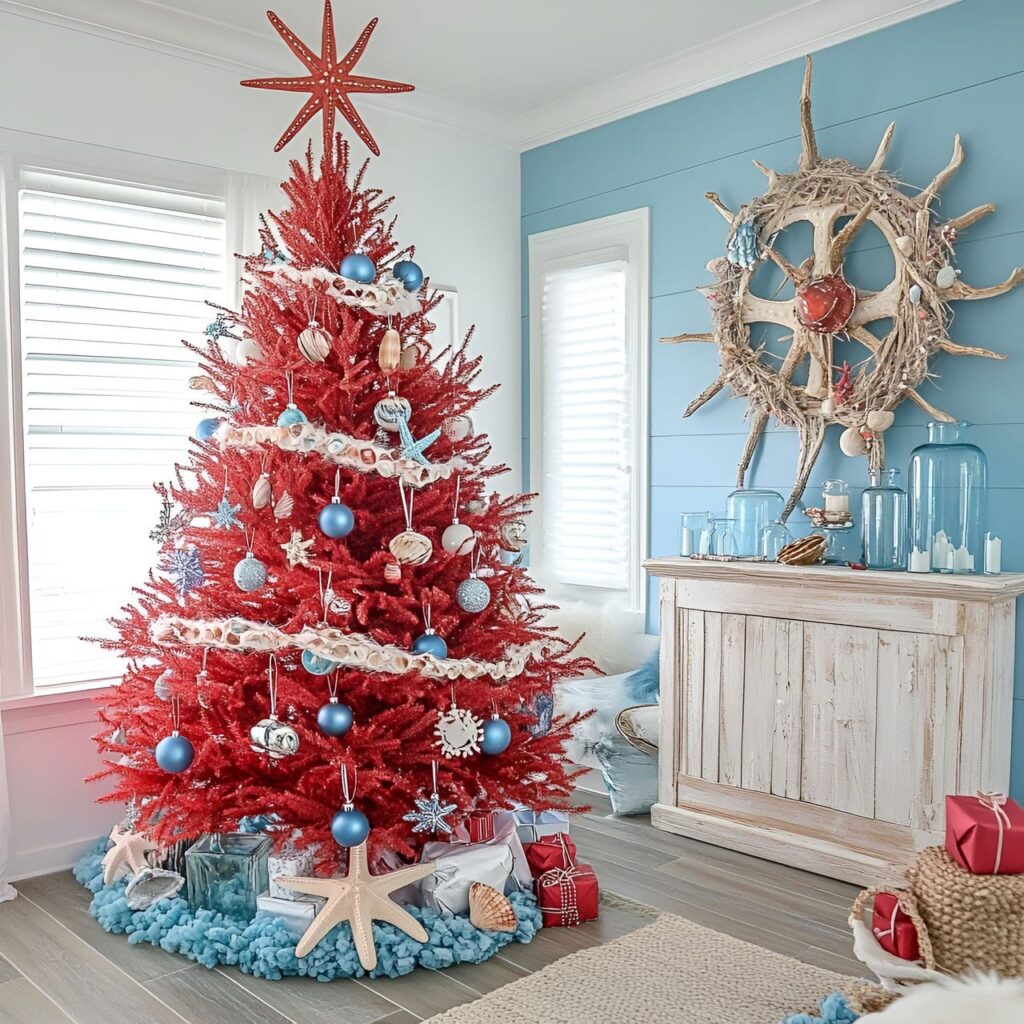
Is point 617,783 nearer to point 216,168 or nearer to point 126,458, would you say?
point 126,458

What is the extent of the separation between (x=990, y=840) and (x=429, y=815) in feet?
3.82

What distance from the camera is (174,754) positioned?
2.29 meters

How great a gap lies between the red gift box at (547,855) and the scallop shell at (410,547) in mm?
876

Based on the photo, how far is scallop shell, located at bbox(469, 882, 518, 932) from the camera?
2.38m

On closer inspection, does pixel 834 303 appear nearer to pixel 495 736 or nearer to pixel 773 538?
→ pixel 773 538

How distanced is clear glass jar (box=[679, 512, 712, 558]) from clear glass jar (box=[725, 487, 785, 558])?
93mm

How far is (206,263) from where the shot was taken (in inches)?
127

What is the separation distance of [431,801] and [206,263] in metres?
1.89

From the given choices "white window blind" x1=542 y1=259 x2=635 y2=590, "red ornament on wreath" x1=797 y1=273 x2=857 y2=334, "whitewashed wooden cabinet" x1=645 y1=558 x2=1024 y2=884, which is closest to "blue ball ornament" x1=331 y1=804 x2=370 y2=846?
"whitewashed wooden cabinet" x1=645 y1=558 x2=1024 y2=884

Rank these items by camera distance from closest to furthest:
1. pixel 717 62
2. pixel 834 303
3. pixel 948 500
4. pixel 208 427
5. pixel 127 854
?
pixel 208 427 → pixel 127 854 → pixel 948 500 → pixel 834 303 → pixel 717 62

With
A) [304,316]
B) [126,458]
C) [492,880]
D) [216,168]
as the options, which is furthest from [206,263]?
[492,880]

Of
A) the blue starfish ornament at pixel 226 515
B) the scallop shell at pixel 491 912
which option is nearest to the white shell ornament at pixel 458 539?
the blue starfish ornament at pixel 226 515

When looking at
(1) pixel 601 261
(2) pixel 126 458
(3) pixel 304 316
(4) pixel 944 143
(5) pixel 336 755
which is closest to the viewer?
(5) pixel 336 755

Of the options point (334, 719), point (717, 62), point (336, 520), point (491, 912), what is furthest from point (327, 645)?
point (717, 62)
